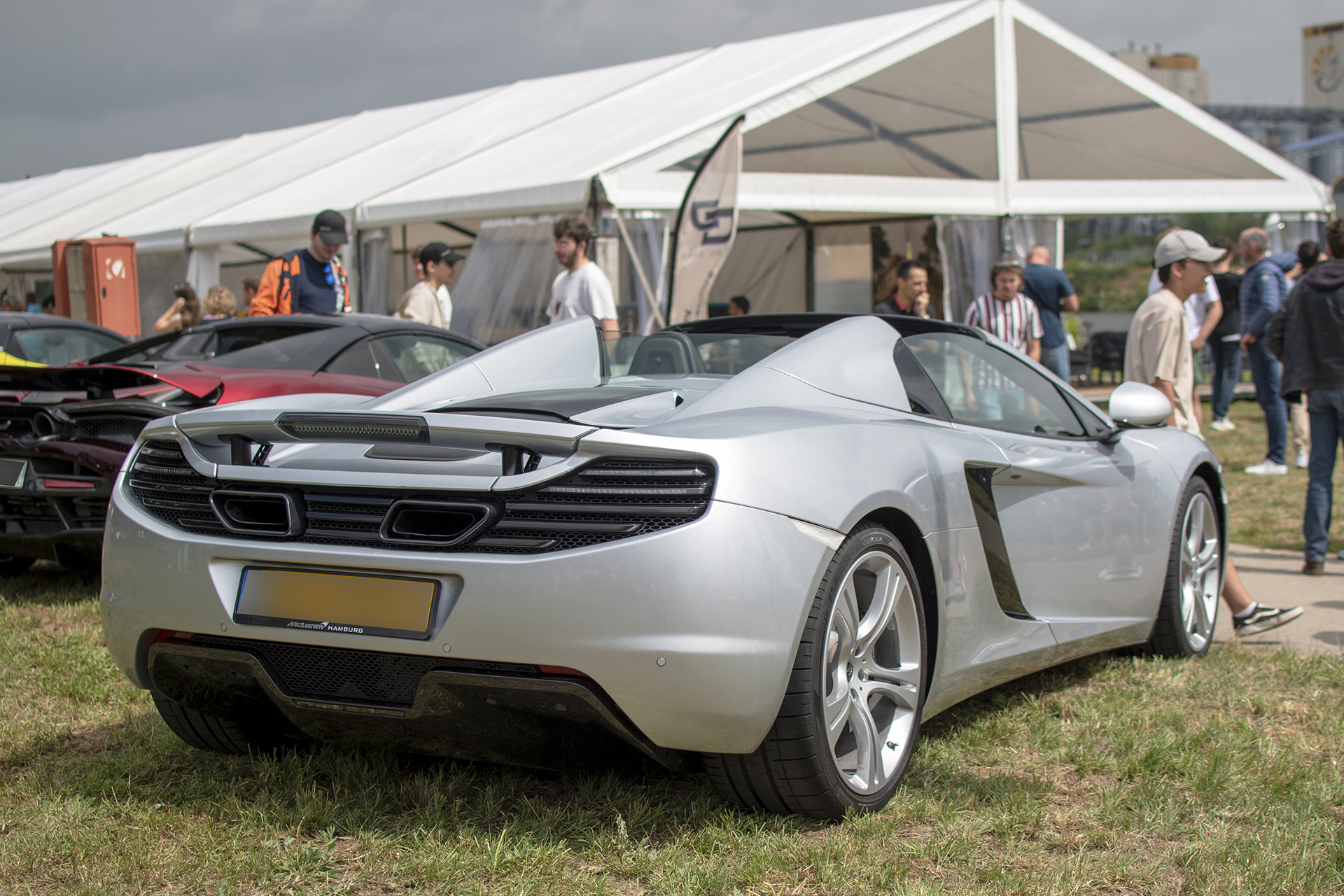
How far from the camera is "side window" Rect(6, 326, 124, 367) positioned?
7.79m

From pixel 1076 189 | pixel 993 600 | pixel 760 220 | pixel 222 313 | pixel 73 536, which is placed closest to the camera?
pixel 993 600

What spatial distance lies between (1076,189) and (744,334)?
1028 cm

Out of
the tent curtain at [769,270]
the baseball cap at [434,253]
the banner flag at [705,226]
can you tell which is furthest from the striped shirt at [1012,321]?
the tent curtain at [769,270]

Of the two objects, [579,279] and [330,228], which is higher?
[330,228]

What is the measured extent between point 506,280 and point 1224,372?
749cm

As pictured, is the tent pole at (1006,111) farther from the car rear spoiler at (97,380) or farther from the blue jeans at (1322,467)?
the car rear spoiler at (97,380)

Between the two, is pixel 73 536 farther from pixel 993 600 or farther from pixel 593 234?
pixel 593 234

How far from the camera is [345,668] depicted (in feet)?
8.34

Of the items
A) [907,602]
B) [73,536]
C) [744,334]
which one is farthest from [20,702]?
[907,602]

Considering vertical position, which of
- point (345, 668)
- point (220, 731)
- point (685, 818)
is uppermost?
point (345, 668)

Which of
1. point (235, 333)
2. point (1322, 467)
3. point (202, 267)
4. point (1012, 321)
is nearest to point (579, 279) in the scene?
point (235, 333)

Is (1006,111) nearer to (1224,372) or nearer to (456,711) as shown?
(1224,372)

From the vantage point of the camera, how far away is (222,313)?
995 centimetres

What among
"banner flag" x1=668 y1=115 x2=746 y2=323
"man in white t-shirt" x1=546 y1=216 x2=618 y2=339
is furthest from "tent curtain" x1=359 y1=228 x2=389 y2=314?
"man in white t-shirt" x1=546 y1=216 x2=618 y2=339
